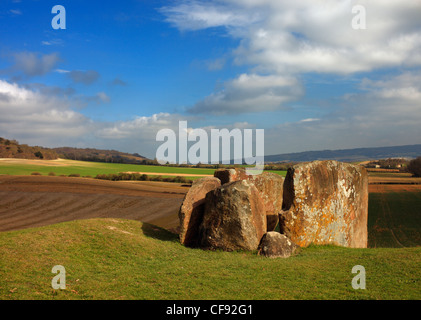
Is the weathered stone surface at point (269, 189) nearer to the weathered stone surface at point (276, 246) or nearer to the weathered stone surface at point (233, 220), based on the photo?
the weathered stone surface at point (233, 220)

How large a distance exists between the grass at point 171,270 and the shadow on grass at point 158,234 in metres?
1.08

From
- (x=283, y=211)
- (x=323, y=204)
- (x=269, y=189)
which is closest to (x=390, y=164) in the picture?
(x=269, y=189)

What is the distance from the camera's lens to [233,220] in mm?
17312

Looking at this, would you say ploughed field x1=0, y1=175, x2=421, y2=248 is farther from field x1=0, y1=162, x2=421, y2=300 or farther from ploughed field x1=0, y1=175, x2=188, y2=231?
field x1=0, y1=162, x2=421, y2=300

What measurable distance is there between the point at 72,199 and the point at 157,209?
11.1m

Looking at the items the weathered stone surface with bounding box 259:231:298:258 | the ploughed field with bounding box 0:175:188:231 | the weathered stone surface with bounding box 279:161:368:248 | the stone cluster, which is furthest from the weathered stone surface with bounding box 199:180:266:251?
the ploughed field with bounding box 0:175:188:231

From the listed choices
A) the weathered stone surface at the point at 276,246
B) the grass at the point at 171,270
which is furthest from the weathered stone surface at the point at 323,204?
the weathered stone surface at the point at 276,246

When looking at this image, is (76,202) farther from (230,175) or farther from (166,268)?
(166,268)

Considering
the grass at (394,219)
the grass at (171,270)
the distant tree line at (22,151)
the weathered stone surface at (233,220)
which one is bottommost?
the grass at (394,219)

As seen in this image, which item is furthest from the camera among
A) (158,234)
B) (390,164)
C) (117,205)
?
(390,164)

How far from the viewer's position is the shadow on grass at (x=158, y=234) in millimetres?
19406

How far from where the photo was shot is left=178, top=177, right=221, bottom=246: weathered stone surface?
18.6 meters

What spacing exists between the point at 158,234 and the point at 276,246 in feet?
23.0

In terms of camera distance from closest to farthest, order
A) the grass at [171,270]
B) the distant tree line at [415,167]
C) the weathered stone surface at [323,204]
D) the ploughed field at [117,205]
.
→ the grass at [171,270] < the weathered stone surface at [323,204] < the ploughed field at [117,205] < the distant tree line at [415,167]
